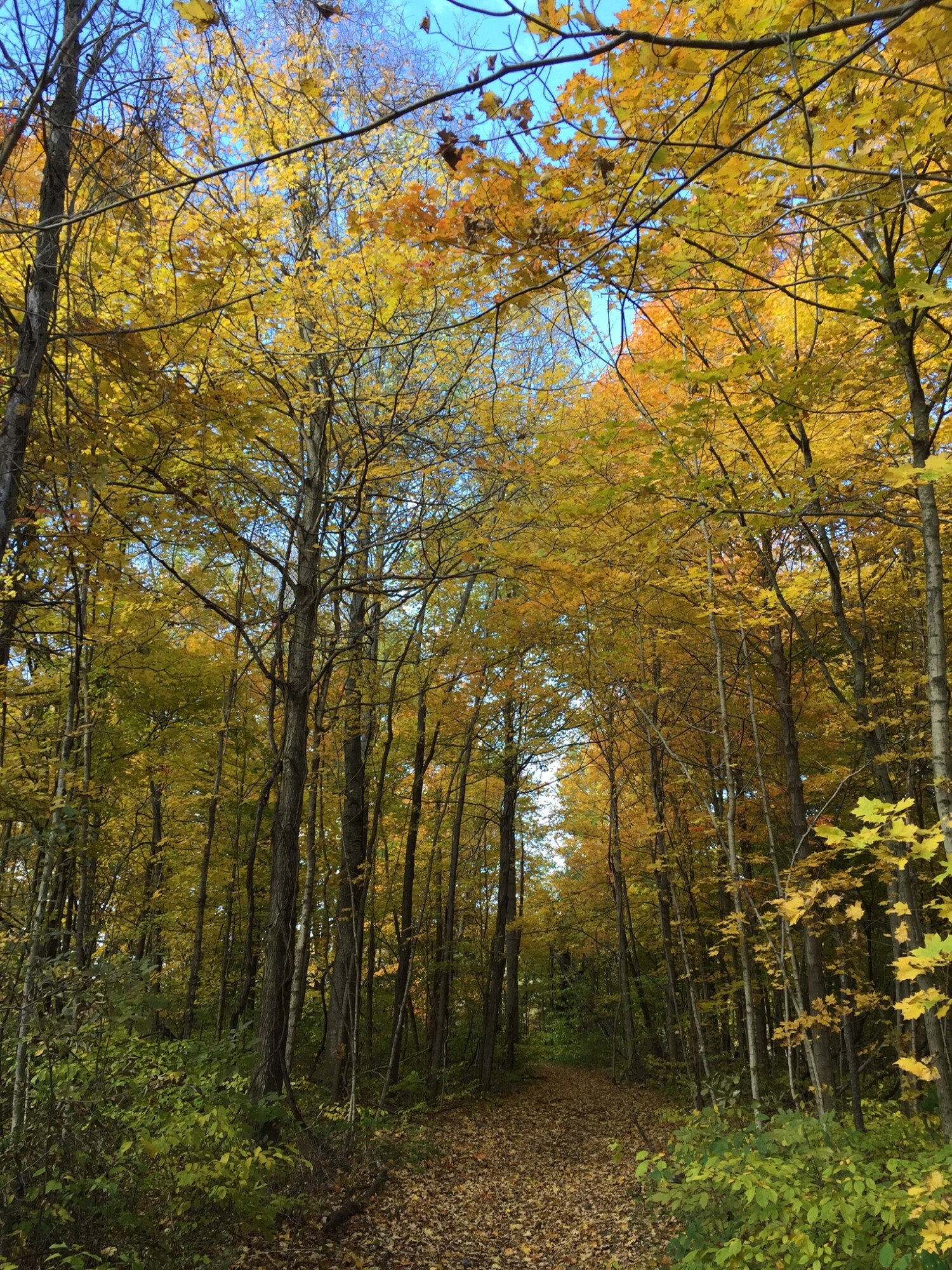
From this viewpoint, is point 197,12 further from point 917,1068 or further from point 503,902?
point 503,902

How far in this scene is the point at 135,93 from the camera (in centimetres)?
281

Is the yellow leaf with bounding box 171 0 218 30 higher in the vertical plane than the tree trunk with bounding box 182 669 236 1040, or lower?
higher

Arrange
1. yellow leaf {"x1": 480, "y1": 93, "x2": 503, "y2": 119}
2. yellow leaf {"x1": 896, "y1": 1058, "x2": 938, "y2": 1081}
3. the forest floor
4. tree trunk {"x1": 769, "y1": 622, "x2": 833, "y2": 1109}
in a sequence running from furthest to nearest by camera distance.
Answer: tree trunk {"x1": 769, "y1": 622, "x2": 833, "y2": 1109}, the forest floor, yellow leaf {"x1": 896, "y1": 1058, "x2": 938, "y2": 1081}, yellow leaf {"x1": 480, "y1": 93, "x2": 503, "y2": 119}

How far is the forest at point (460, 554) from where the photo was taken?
2777 millimetres

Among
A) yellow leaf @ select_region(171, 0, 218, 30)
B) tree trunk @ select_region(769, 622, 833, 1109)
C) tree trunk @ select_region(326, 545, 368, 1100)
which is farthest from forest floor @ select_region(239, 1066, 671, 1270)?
yellow leaf @ select_region(171, 0, 218, 30)

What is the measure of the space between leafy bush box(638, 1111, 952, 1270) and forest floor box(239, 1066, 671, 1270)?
0.55 metres

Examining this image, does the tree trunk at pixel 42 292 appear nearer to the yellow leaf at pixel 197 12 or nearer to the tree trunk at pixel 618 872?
the yellow leaf at pixel 197 12

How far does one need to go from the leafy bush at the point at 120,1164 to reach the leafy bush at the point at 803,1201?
2.49m

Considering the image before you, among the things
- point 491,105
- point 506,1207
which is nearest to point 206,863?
point 506,1207

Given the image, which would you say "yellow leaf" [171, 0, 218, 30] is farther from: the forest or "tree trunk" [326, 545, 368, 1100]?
"tree trunk" [326, 545, 368, 1100]

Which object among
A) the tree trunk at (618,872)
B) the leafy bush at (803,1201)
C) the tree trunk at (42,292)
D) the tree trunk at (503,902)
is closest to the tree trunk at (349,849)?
the tree trunk at (503,902)

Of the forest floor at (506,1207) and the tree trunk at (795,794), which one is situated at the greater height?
the tree trunk at (795,794)

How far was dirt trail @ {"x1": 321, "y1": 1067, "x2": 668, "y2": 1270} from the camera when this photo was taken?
5.01m

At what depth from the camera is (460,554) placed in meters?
6.62
